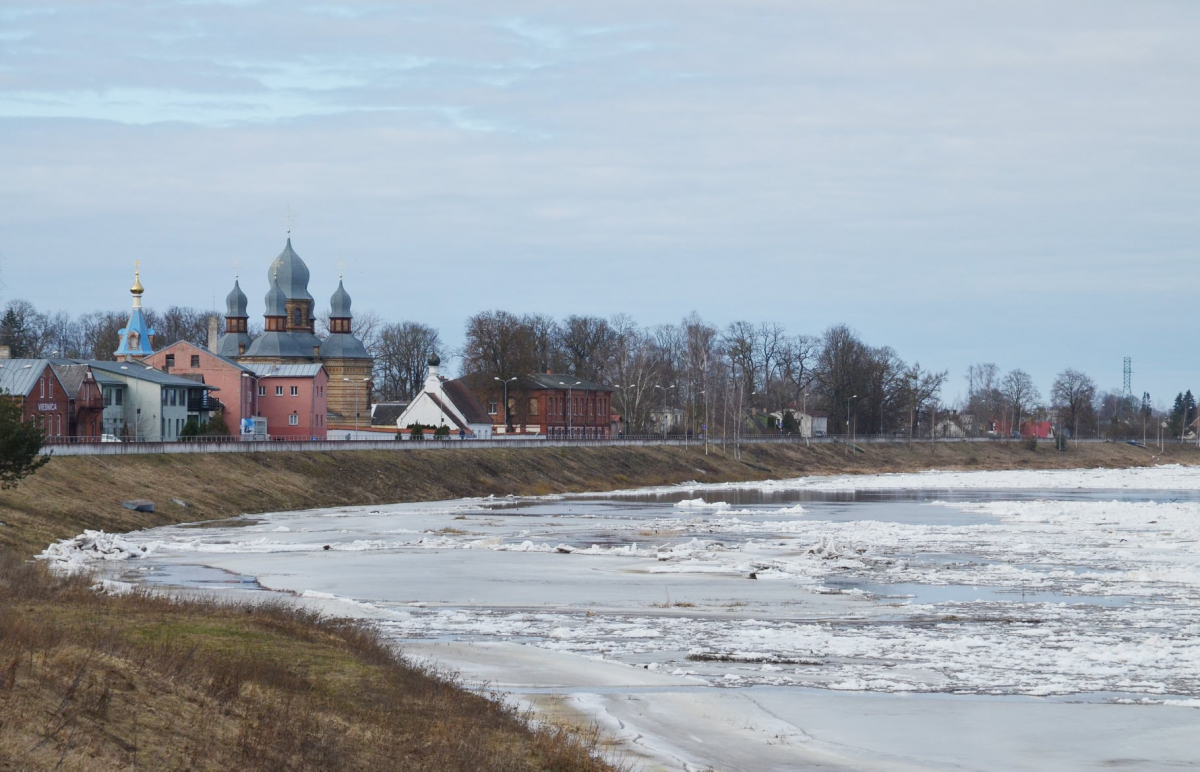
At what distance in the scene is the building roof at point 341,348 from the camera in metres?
145

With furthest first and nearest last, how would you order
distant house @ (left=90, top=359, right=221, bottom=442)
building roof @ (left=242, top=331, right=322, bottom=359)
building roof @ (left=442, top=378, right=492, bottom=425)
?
1. building roof @ (left=242, top=331, right=322, bottom=359)
2. building roof @ (left=442, top=378, right=492, bottom=425)
3. distant house @ (left=90, top=359, right=221, bottom=442)

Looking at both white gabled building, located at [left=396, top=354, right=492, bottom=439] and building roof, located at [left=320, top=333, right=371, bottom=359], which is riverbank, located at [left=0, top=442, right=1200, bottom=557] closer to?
white gabled building, located at [left=396, top=354, right=492, bottom=439]

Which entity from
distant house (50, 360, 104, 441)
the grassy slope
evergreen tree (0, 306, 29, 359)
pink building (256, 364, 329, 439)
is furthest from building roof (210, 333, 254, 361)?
the grassy slope

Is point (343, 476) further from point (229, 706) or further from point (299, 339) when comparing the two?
point (299, 339)

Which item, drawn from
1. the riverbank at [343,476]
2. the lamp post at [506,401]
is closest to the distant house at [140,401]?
the riverbank at [343,476]

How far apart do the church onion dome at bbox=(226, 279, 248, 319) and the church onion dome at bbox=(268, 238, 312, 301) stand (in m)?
4.67

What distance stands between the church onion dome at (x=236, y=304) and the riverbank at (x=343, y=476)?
59.9m

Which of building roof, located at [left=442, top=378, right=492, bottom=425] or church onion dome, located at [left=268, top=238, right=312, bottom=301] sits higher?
→ church onion dome, located at [left=268, top=238, right=312, bottom=301]

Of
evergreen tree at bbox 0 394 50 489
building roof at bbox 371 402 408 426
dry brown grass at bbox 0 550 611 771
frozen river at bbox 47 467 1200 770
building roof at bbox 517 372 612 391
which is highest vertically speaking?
Result: building roof at bbox 517 372 612 391

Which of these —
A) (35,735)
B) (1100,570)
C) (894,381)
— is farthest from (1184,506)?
(894,381)

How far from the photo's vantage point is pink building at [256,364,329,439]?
117m

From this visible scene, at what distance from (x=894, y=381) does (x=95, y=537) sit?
14626 centimetres

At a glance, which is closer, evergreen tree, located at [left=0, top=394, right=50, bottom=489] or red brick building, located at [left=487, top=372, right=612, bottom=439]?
evergreen tree, located at [left=0, top=394, right=50, bottom=489]

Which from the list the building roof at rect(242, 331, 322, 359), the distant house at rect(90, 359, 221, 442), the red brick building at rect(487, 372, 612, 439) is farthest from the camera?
the building roof at rect(242, 331, 322, 359)
